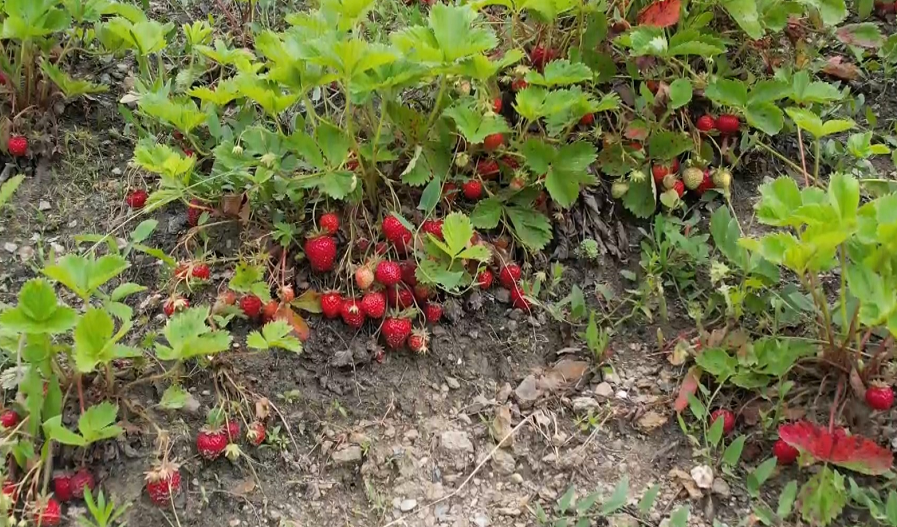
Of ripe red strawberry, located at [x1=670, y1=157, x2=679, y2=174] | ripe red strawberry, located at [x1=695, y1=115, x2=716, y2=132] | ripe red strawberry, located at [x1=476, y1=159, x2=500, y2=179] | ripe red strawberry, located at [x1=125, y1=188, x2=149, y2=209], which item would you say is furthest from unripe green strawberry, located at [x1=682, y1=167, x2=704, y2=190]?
ripe red strawberry, located at [x1=125, y1=188, x2=149, y2=209]

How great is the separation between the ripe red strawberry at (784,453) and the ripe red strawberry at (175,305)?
153cm

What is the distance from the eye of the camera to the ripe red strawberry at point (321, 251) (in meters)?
2.16

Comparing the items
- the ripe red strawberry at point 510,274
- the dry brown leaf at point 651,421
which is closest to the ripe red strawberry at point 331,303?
the ripe red strawberry at point 510,274

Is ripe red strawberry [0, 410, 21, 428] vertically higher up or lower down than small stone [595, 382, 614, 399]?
higher up

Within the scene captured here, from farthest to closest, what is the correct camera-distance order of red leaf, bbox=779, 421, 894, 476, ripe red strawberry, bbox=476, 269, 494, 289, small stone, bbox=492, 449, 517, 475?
ripe red strawberry, bbox=476, 269, 494, 289 < small stone, bbox=492, 449, 517, 475 < red leaf, bbox=779, 421, 894, 476

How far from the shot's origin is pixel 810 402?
6.62 feet

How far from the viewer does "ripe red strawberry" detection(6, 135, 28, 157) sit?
2.55m

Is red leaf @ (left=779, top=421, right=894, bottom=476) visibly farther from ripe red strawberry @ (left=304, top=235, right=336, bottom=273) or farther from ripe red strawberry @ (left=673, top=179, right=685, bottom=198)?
ripe red strawberry @ (left=304, top=235, right=336, bottom=273)

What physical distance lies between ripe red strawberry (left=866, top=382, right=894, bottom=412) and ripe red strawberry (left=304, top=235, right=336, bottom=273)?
4.57 ft

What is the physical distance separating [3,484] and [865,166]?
2.57 metres

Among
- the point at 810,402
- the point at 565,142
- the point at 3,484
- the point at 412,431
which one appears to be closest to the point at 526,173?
the point at 565,142

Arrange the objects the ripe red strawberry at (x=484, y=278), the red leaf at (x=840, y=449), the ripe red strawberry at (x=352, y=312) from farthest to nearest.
Answer: the ripe red strawberry at (x=484, y=278) < the ripe red strawberry at (x=352, y=312) < the red leaf at (x=840, y=449)

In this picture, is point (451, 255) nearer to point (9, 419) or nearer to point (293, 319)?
point (293, 319)

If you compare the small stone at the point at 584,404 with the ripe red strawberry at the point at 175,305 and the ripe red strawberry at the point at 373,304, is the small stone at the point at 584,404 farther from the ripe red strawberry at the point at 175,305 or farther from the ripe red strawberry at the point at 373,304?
the ripe red strawberry at the point at 175,305
